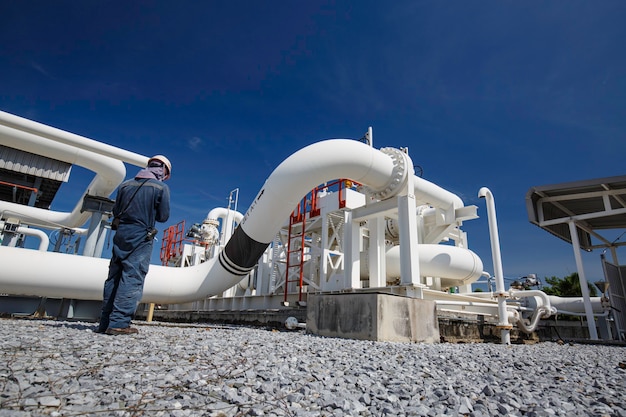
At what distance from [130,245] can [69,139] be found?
5.67 m

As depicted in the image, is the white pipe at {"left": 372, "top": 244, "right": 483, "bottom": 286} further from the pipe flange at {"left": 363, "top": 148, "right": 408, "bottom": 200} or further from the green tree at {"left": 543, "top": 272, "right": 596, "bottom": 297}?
the green tree at {"left": 543, "top": 272, "right": 596, "bottom": 297}

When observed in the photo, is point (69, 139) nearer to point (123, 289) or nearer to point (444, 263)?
point (123, 289)

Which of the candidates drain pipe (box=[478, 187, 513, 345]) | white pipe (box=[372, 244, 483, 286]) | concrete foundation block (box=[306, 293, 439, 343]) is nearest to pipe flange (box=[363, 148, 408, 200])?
white pipe (box=[372, 244, 483, 286])

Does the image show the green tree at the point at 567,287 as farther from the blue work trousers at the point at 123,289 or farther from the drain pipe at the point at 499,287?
the blue work trousers at the point at 123,289

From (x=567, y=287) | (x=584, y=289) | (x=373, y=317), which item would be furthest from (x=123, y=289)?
(x=567, y=287)

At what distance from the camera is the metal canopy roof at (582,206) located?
8.56 meters

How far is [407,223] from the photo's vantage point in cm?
632

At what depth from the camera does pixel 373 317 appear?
15.2 ft

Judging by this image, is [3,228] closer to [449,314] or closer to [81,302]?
[81,302]

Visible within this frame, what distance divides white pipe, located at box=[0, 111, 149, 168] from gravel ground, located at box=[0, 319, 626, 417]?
602 cm

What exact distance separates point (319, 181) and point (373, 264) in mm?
2219

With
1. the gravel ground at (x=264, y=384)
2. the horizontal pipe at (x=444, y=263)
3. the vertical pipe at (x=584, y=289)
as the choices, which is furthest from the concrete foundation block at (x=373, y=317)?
the vertical pipe at (x=584, y=289)

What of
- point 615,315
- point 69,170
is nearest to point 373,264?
point 615,315

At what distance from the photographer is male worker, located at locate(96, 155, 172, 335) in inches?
141
